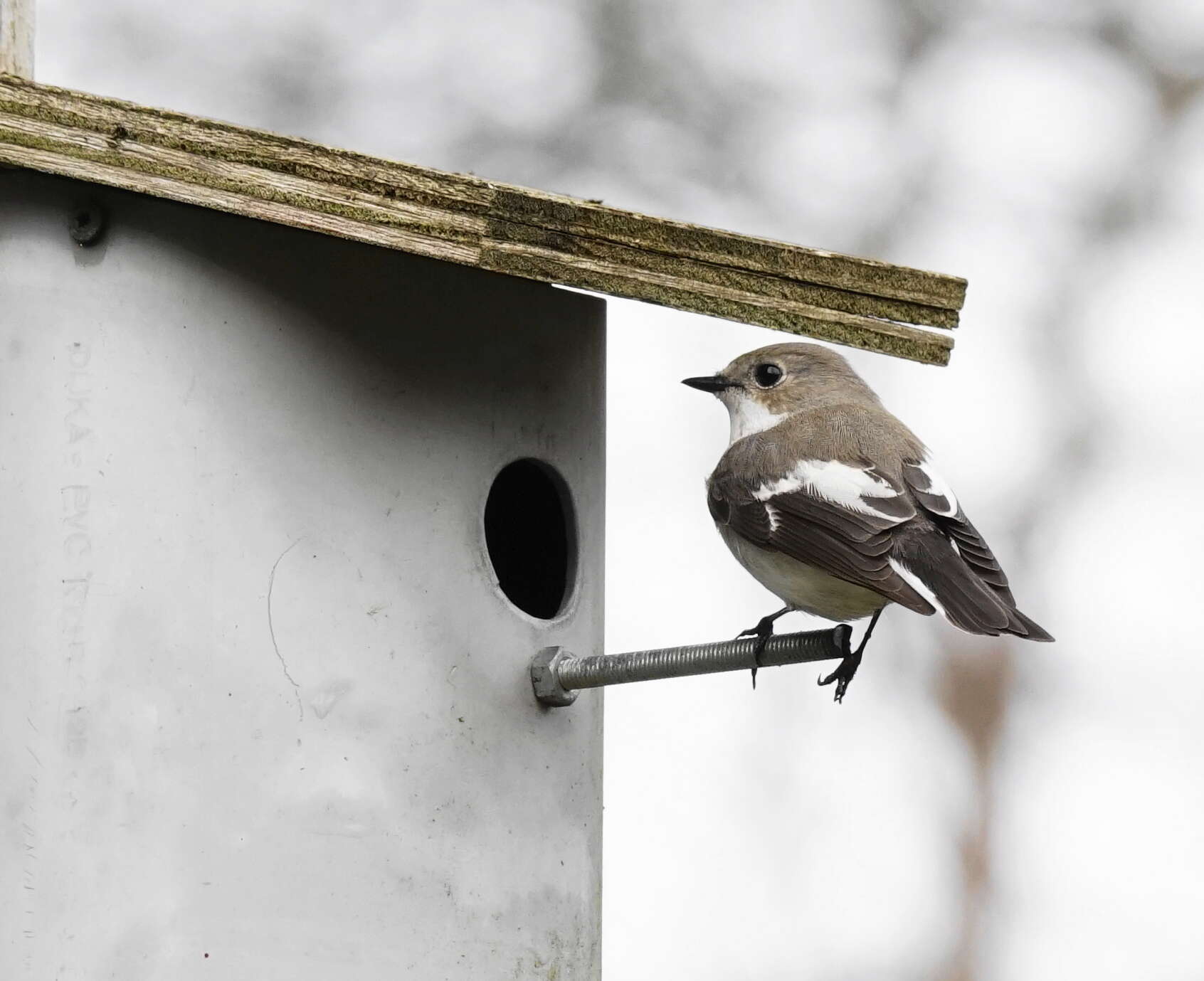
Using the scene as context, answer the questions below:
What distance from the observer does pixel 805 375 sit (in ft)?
13.5

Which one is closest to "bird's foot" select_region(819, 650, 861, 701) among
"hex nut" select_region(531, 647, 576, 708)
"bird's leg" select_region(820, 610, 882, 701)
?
"bird's leg" select_region(820, 610, 882, 701)

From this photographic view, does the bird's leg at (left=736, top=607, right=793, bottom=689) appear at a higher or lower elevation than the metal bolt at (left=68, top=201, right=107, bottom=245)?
lower

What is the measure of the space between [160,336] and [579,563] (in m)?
1.04

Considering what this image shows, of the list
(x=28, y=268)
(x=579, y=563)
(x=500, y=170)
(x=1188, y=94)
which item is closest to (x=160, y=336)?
(x=28, y=268)

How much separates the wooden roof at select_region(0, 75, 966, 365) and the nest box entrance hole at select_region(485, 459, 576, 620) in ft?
2.32

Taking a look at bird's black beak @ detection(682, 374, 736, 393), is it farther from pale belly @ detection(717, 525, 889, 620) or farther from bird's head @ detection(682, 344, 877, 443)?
pale belly @ detection(717, 525, 889, 620)

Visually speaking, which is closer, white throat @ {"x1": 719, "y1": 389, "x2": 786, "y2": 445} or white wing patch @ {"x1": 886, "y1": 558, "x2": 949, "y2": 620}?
white wing patch @ {"x1": 886, "y1": 558, "x2": 949, "y2": 620}

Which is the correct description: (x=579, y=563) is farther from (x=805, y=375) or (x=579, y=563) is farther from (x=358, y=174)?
(x=358, y=174)

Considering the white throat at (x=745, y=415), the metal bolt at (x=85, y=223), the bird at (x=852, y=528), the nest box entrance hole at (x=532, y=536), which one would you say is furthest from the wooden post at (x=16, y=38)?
the white throat at (x=745, y=415)

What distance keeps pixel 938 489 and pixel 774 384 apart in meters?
0.76

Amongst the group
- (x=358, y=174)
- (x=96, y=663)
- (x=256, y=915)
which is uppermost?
(x=358, y=174)

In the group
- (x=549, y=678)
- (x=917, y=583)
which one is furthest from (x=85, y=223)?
(x=917, y=583)

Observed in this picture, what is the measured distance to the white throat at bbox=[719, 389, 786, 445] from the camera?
4070 mm

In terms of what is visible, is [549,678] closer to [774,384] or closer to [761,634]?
[761,634]
